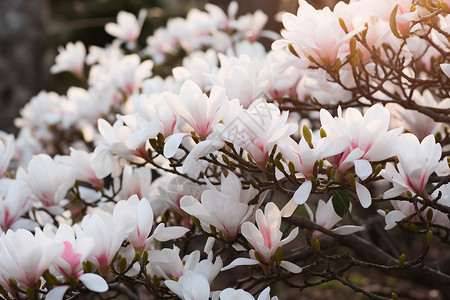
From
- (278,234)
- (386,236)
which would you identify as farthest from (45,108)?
(278,234)

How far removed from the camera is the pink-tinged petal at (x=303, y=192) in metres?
1.55

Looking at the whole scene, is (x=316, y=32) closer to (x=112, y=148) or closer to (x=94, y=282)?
(x=112, y=148)

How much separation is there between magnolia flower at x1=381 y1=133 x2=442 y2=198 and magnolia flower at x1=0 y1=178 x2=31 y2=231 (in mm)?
1233

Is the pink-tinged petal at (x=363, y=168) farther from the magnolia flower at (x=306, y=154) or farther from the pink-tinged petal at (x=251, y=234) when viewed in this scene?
the pink-tinged petal at (x=251, y=234)

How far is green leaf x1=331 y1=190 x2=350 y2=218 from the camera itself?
1671 millimetres

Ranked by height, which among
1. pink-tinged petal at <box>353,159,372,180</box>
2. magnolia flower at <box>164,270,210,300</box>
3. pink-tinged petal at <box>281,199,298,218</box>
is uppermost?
pink-tinged petal at <box>353,159,372,180</box>

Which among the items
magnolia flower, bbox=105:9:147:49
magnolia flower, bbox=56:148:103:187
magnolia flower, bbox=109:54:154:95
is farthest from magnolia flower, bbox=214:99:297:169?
magnolia flower, bbox=105:9:147:49

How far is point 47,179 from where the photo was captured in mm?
2080

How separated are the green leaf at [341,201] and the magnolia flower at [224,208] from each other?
0.76 ft

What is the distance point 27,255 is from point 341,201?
2.73ft

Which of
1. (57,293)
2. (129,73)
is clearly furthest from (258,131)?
(129,73)

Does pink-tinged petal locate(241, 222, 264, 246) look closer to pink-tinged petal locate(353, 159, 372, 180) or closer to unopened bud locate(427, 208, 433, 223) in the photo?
pink-tinged petal locate(353, 159, 372, 180)

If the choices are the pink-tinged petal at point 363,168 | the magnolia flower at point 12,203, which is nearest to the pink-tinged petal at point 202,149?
the pink-tinged petal at point 363,168

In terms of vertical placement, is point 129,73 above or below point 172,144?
above
